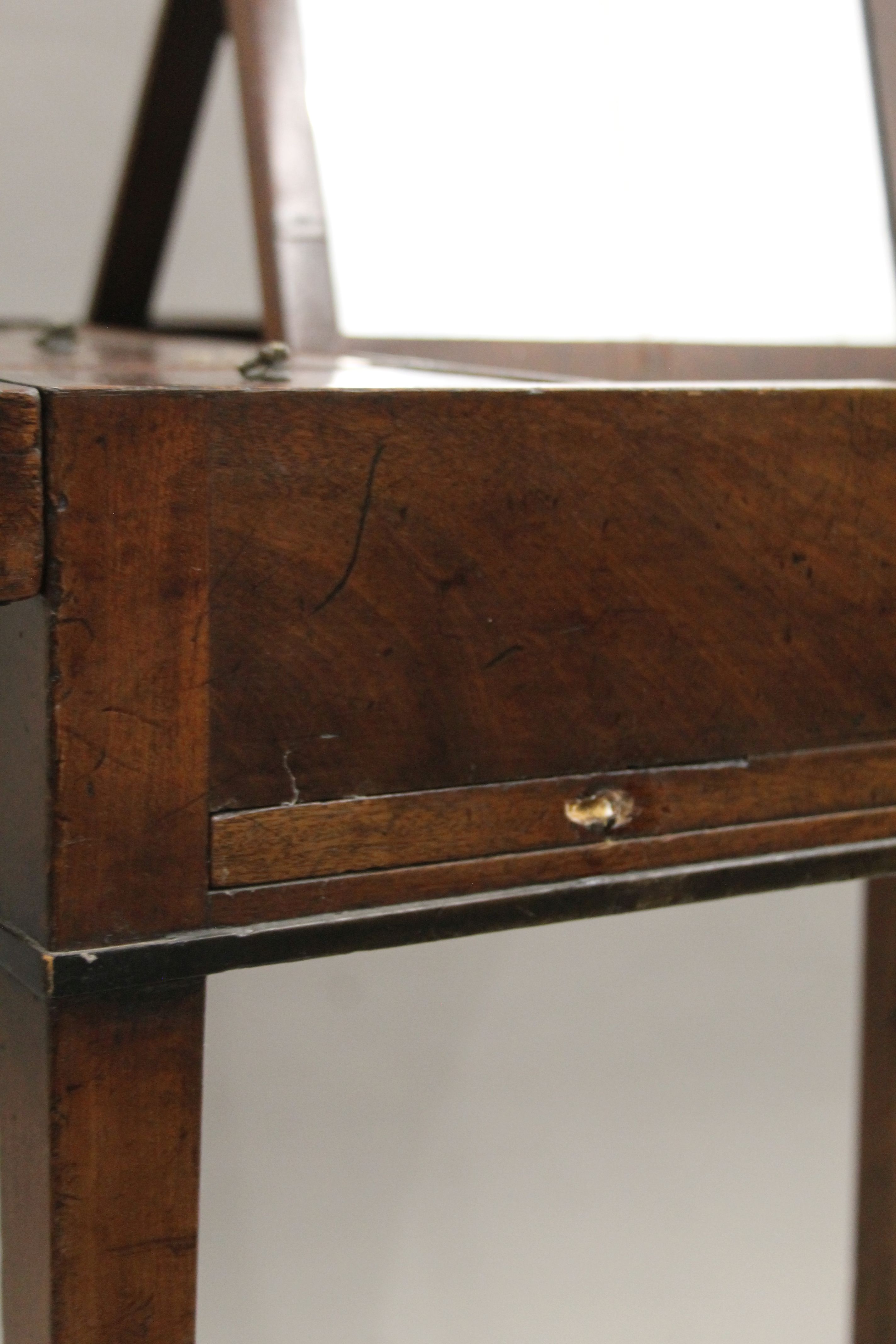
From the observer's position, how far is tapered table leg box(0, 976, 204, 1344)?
2.21 ft

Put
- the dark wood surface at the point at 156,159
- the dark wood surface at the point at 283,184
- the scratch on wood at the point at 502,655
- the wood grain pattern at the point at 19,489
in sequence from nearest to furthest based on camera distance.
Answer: the wood grain pattern at the point at 19,489 → the scratch on wood at the point at 502,655 → the dark wood surface at the point at 283,184 → the dark wood surface at the point at 156,159

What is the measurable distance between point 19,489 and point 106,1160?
25 cm

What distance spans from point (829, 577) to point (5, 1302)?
45cm

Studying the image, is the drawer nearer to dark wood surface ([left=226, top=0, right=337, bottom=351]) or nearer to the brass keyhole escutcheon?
the brass keyhole escutcheon

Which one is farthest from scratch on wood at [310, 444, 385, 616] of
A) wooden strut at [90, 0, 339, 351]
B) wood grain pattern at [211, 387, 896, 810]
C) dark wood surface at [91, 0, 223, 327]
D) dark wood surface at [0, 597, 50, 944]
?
dark wood surface at [91, 0, 223, 327]

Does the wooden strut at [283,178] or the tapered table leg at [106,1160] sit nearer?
the tapered table leg at [106,1160]

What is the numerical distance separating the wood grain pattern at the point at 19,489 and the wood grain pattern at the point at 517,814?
0.12 metres

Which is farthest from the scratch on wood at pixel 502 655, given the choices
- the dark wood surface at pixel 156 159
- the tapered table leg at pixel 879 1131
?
the dark wood surface at pixel 156 159

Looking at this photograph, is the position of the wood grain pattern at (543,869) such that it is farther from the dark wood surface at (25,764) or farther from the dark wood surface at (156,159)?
the dark wood surface at (156,159)

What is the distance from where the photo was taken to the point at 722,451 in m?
0.76

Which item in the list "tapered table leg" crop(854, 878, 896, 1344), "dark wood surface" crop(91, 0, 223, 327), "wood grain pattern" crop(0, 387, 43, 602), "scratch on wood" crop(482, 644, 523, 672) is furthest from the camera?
"dark wood surface" crop(91, 0, 223, 327)

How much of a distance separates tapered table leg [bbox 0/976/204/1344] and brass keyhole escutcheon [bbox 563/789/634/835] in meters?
0.17

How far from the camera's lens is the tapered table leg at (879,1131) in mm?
1187

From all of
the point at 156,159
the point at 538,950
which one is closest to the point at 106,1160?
the point at 156,159
